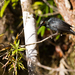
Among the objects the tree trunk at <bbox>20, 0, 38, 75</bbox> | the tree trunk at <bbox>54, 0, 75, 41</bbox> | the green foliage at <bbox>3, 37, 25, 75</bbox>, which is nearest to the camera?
the green foliage at <bbox>3, 37, 25, 75</bbox>

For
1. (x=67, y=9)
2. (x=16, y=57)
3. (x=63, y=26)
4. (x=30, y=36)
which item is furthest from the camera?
(x=63, y=26)

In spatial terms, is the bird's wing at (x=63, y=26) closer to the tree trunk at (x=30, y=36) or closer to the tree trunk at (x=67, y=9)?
the tree trunk at (x=67, y=9)

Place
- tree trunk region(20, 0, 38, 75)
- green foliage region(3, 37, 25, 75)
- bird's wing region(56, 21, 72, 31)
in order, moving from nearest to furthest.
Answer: green foliage region(3, 37, 25, 75)
tree trunk region(20, 0, 38, 75)
bird's wing region(56, 21, 72, 31)

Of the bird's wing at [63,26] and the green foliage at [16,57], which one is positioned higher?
the bird's wing at [63,26]

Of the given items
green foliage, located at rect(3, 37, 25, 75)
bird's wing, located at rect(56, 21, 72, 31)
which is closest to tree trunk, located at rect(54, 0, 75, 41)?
bird's wing, located at rect(56, 21, 72, 31)

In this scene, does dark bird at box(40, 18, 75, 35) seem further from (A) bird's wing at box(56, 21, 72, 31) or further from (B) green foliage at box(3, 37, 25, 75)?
(B) green foliage at box(3, 37, 25, 75)

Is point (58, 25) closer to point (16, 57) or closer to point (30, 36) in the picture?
point (30, 36)

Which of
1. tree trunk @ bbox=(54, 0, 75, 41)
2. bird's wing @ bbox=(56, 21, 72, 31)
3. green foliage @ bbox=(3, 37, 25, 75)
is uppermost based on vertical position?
tree trunk @ bbox=(54, 0, 75, 41)

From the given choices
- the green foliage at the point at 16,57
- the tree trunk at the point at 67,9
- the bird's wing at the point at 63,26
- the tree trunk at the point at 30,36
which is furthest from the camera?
the bird's wing at the point at 63,26

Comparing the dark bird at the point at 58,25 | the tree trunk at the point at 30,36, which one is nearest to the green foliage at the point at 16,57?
the tree trunk at the point at 30,36

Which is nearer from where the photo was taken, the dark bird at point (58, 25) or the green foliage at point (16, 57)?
the green foliage at point (16, 57)

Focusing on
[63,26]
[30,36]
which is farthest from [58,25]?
[30,36]

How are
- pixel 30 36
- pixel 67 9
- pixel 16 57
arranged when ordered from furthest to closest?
pixel 67 9
pixel 30 36
pixel 16 57

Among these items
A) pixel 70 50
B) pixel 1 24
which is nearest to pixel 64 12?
pixel 70 50
